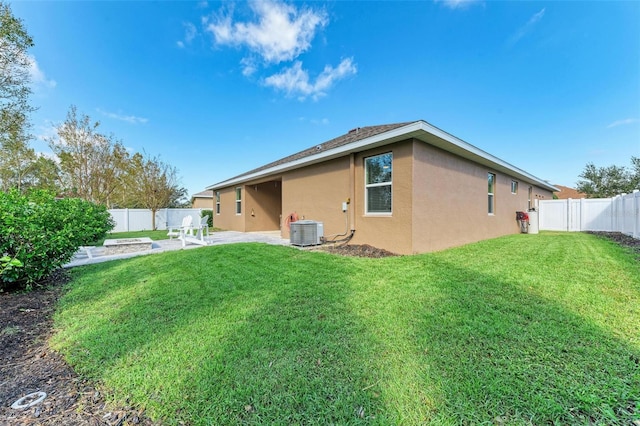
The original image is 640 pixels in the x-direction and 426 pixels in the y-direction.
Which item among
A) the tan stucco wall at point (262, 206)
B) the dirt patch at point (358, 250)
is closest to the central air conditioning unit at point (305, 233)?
the dirt patch at point (358, 250)

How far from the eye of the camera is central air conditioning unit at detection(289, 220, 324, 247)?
24.5ft

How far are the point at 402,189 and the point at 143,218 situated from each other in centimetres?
1771

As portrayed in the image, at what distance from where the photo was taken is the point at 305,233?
749cm

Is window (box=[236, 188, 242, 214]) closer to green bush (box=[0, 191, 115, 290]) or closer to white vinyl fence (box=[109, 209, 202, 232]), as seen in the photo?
white vinyl fence (box=[109, 209, 202, 232])

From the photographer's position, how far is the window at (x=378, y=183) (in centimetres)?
670

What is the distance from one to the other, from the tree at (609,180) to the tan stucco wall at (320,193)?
1048 inches

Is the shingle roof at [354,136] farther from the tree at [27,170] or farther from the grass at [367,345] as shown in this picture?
the tree at [27,170]

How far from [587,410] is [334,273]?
325 centimetres

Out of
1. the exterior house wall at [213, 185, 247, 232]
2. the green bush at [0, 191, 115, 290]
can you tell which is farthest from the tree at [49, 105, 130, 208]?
the green bush at [0, 191, 115, 290]

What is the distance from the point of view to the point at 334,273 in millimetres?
4500

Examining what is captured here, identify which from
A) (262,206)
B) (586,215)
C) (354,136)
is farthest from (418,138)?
(586,215)

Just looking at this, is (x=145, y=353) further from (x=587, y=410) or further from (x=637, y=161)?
(x=637, y=161)

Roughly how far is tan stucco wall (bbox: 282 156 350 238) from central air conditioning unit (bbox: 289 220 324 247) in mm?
730

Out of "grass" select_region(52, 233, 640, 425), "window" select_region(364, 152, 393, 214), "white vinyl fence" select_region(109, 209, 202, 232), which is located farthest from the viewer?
"white vinyl fence" select_region(109, 209, 202, 232)
